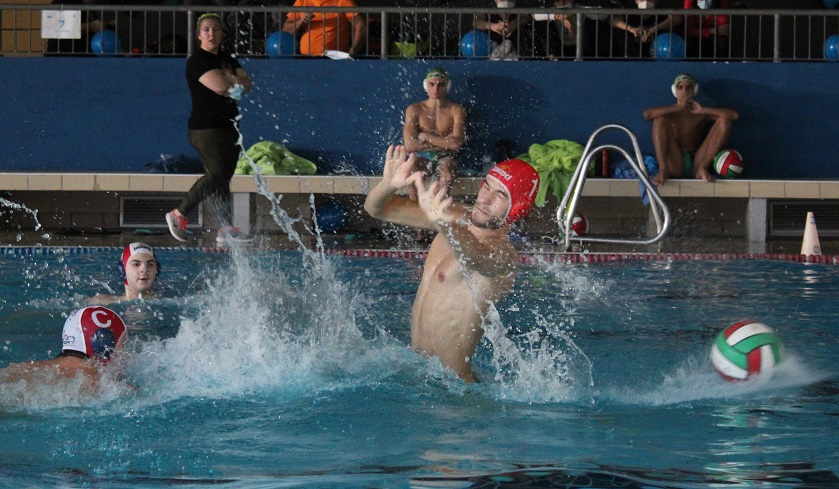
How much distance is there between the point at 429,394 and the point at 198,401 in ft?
2.95

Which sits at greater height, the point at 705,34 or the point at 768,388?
the point at 705,34

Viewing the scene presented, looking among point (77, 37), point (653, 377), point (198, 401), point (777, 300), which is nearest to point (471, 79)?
point (77, 37)

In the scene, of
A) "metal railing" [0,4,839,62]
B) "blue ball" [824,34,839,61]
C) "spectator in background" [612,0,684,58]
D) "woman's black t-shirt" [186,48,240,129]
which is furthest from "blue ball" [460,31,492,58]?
"blue ball" [824,34,839,61]

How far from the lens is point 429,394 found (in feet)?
14.6

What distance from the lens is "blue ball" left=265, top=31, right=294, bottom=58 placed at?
11.0m

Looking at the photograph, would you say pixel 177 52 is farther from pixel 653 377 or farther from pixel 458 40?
pixel 653 377

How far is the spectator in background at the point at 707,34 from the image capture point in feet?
36.4

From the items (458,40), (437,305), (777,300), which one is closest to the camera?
(437,305)

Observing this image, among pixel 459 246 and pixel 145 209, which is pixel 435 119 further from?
pixel 459 246

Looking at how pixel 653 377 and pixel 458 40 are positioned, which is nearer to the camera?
pixel 653 377

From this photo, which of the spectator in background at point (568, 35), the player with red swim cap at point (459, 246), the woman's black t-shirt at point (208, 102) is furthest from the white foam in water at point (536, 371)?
the spectator in background at point (568, 35)

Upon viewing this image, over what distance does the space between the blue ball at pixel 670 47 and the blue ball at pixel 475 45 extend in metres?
1.66

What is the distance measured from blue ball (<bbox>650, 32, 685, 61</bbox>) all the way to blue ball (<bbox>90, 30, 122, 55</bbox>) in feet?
17.4

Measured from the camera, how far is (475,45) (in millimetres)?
11000
